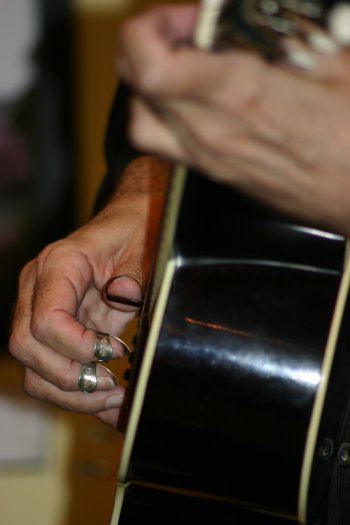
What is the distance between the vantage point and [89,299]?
1.01 m

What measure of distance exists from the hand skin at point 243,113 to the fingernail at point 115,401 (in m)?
0.32

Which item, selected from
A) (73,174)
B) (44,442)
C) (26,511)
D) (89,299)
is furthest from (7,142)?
(89,299)

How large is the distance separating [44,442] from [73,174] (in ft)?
1.90

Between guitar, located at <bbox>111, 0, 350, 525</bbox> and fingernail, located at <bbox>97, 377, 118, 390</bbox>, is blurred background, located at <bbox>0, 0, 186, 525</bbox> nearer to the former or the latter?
fingernail, located at <bbox>97, 377, 118, 390</bbox>

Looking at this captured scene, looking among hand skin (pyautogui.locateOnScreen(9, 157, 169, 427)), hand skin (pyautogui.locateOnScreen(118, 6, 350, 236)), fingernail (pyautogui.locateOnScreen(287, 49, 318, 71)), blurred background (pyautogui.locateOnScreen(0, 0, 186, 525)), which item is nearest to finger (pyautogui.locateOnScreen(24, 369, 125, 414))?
hand skin (pyautogui.locateOnScreen(9, 157, 169, 427))

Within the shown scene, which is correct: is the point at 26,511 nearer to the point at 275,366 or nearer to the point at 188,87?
the point at 275,366

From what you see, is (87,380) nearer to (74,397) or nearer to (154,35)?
(74,397)

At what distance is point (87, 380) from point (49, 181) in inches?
40.3

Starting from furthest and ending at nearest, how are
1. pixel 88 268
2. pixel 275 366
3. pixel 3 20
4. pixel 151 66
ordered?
pixel 3 20, pixel 88 268, pixel 275 366, pixel 151 66

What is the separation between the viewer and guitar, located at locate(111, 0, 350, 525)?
759 mm

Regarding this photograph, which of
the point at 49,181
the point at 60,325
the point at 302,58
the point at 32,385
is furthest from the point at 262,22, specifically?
the point at 49,181

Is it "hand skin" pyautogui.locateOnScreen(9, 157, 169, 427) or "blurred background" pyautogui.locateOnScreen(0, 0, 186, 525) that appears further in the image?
"blurred background" pyautogui.locateOnScreen(0, 0, 186, 525)

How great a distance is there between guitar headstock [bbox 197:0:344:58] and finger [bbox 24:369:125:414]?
43cm

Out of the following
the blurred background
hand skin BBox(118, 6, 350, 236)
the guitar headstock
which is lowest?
the blurred background
